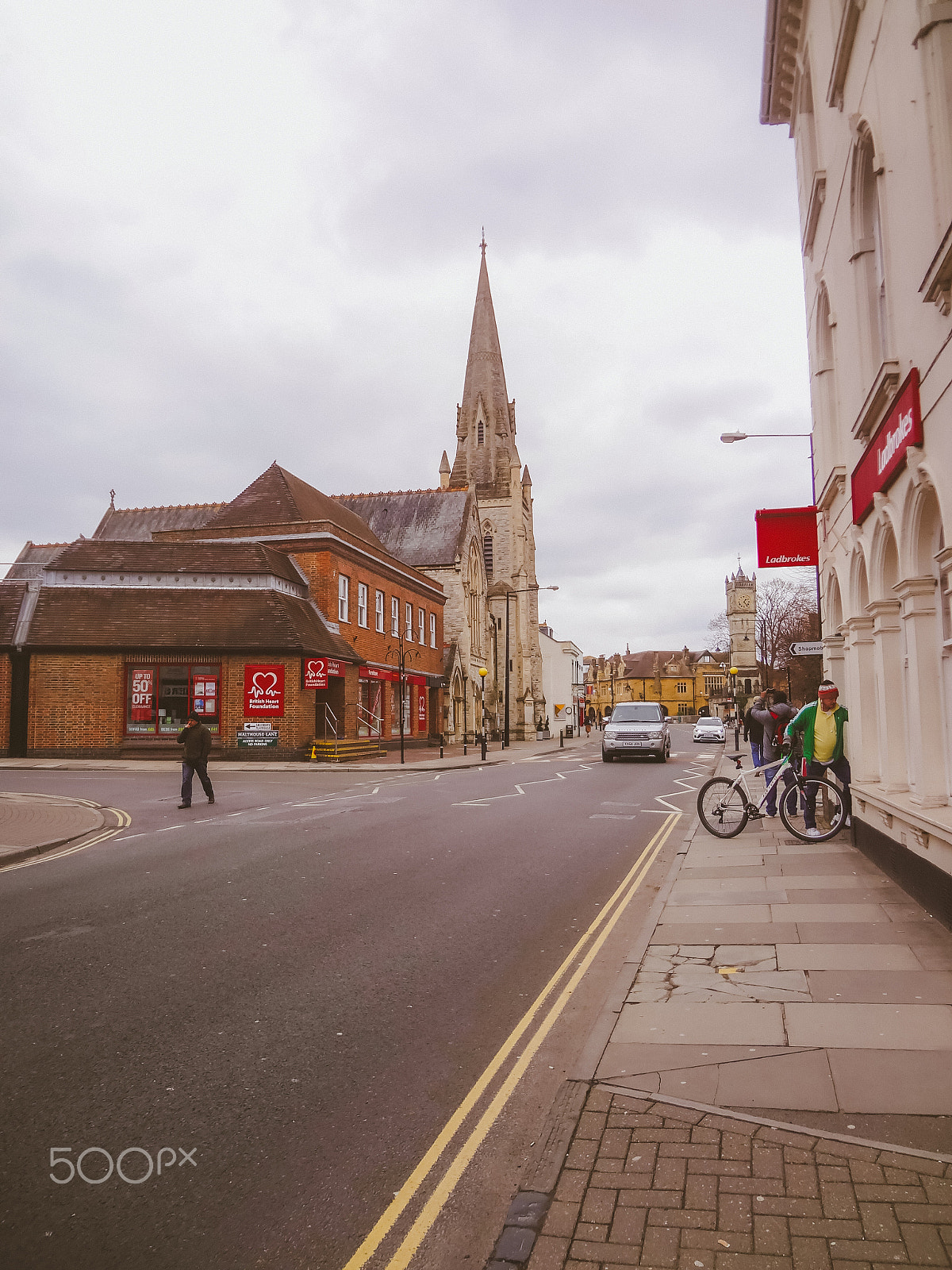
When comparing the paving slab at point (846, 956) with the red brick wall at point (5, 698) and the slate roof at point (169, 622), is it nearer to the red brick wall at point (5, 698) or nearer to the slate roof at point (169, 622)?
the slate roof at point (169, 622)

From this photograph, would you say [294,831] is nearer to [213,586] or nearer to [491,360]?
[213,586]

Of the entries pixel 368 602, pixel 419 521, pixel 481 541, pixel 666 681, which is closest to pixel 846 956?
pixel 368 602

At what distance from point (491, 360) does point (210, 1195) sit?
215 feet

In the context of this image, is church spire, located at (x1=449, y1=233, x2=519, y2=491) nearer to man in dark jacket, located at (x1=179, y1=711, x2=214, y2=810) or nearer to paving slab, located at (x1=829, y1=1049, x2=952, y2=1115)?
man in dark jacket, located at (x1=179, y1=711, x2=214, y2=810)

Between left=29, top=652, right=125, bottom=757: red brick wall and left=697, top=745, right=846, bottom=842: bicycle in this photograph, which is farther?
left=29, top=652, right=125, bottom=757: red brick wall

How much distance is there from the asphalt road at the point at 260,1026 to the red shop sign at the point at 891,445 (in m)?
4.45

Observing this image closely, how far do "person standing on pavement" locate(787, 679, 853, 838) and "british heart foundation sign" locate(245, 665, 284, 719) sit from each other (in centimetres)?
2072

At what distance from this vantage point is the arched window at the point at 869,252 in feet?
30.0

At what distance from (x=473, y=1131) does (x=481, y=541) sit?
53638 mm

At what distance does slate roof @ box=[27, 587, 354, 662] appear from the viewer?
28.6 meters

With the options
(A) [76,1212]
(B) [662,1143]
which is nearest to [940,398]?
(B) [662,1143]

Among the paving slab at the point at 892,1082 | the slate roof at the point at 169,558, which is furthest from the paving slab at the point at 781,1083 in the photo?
the slate roof at the point at 169,558

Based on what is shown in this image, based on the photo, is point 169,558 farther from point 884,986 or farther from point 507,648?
point 884,986

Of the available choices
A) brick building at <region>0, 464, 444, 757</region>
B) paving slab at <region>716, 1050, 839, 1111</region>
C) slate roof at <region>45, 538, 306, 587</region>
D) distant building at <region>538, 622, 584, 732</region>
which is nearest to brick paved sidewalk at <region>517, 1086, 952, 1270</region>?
paving slab at <region>716, 1050, 839, 1111</region>
